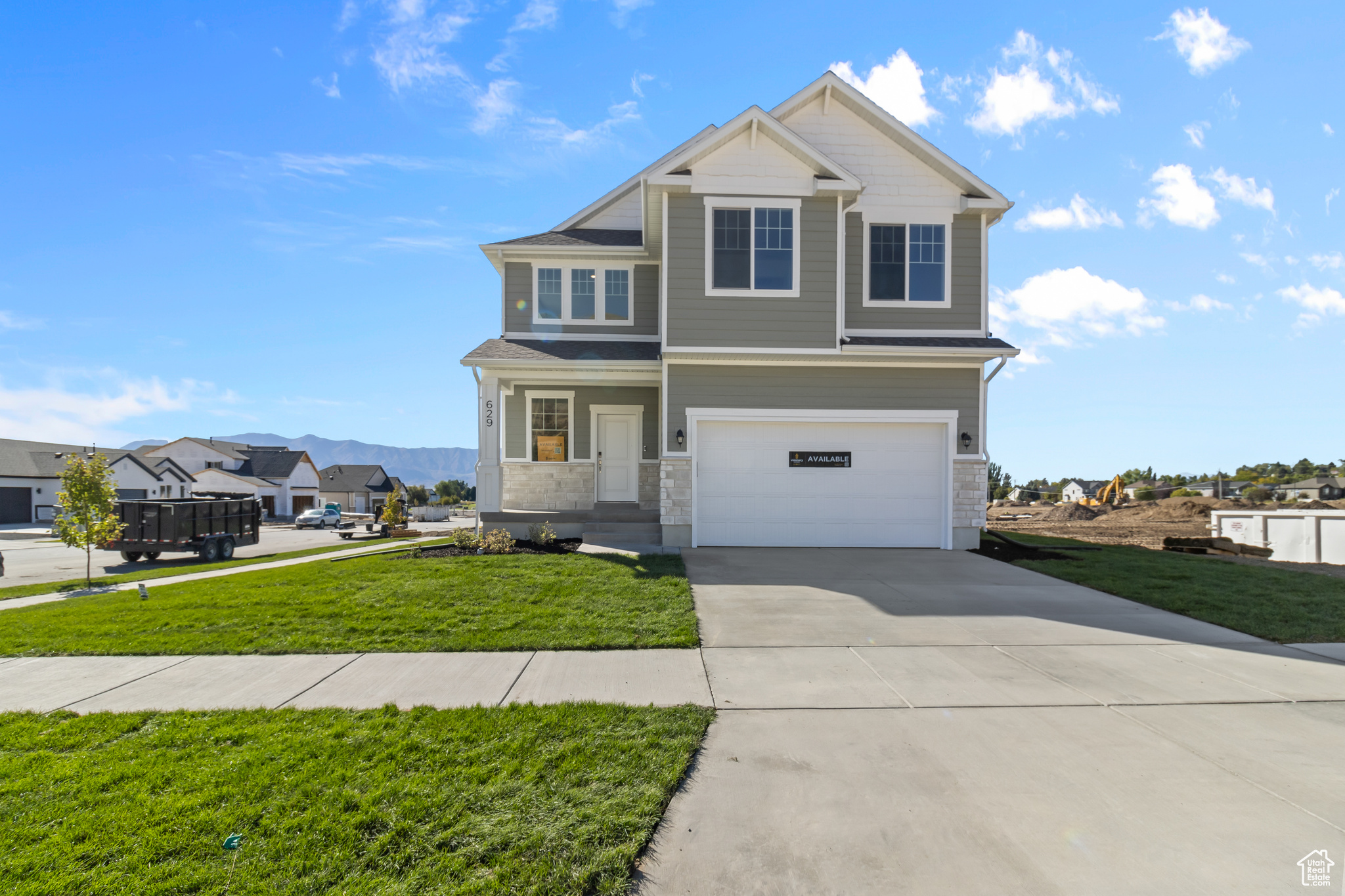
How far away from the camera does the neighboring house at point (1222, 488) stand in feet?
151

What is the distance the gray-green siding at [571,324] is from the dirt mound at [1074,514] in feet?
84.0

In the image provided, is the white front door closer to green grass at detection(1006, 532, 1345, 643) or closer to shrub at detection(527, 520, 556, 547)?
shrub at detection(527, 520, 556, 547)

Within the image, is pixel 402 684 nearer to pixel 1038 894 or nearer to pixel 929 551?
pixel 1038 894

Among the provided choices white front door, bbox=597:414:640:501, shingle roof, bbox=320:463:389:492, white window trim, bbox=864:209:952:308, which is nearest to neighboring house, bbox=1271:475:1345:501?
white window trim, bbox=864:209:952:308

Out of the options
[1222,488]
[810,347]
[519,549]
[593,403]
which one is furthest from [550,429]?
[1222,488]

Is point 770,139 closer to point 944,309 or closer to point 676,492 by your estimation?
point 944,309

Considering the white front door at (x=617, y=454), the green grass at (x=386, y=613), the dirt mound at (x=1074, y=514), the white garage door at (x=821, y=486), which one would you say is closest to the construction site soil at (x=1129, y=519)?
the dirt mound at (x=1074, y=514)

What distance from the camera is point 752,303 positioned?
1293 centimetres

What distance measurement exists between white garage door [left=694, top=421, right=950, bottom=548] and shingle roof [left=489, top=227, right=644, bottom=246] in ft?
19.7

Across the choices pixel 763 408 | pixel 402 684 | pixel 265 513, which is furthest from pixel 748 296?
pixel 265 513

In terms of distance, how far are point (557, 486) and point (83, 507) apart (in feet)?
33.1

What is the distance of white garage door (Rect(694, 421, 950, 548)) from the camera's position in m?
13.2

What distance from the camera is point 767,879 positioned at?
3002mm

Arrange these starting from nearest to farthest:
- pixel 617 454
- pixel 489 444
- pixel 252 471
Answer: pixel 489 444, pixel 617 454, pixel 252 471
